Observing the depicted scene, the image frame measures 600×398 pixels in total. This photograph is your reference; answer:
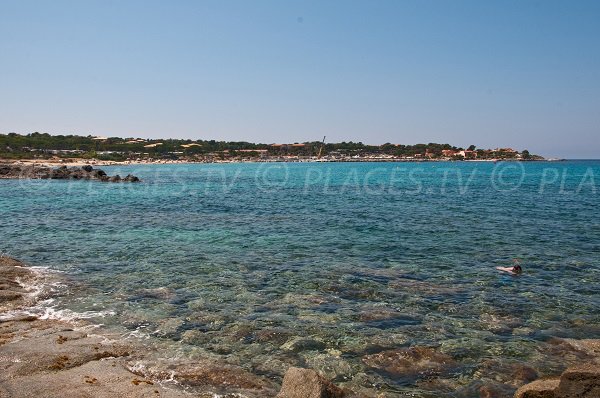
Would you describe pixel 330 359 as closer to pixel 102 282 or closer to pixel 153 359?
pixel 153 359

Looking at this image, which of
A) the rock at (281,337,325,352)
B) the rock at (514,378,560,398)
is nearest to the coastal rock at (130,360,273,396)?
the rock at (281,337,325,352)

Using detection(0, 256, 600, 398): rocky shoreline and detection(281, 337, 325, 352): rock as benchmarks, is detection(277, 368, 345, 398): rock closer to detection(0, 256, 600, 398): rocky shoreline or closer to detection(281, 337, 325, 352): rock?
detection(0, 256, 600, 398): rocky shoreline

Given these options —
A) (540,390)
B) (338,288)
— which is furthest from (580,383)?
(338,288)

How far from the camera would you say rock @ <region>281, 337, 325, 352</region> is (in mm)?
10828

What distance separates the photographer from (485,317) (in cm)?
1292

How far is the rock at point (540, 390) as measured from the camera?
7637 millimetres

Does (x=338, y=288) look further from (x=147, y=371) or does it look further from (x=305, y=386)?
(x=305, y=386)

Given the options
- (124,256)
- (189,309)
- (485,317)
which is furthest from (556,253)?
(124,256)

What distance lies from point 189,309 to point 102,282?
4871 mm

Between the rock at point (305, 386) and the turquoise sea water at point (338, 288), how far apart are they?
149 cm

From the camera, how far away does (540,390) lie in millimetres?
7699

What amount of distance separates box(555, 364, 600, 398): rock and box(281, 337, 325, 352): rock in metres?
5.40

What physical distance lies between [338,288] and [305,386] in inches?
316
